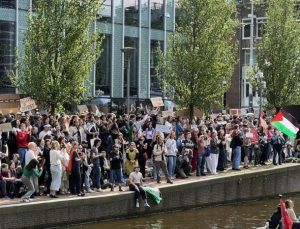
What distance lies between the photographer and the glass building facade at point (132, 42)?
155 feet

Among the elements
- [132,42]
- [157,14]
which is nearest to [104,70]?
[132,42]

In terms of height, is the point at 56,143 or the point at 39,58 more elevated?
the point at 39,58

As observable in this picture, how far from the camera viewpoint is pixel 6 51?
4141 cm

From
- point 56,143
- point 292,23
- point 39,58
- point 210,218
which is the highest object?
point 292,23

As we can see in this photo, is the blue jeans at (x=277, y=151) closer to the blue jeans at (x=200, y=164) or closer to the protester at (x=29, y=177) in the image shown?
the blue jeans at (x=200, y=164)

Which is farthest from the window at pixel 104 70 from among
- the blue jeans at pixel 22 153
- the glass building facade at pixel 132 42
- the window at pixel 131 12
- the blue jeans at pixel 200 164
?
the blue jeans at pixel 22 153

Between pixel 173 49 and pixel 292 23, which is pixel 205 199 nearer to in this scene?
pixel 173 49

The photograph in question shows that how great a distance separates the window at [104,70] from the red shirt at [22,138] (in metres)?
21.5

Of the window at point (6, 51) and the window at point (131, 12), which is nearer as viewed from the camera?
the window at point (6, 51)

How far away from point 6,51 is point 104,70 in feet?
25.6

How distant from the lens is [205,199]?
98.1 feet

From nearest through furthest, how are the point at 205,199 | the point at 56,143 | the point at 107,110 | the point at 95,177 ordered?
1. the point at 56,143
2. the point at 95,177
3. the point at 205,199
4. the point at 107,110

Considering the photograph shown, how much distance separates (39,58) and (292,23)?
20.6 metres

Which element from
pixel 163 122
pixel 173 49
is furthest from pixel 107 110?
pixel 163 122
